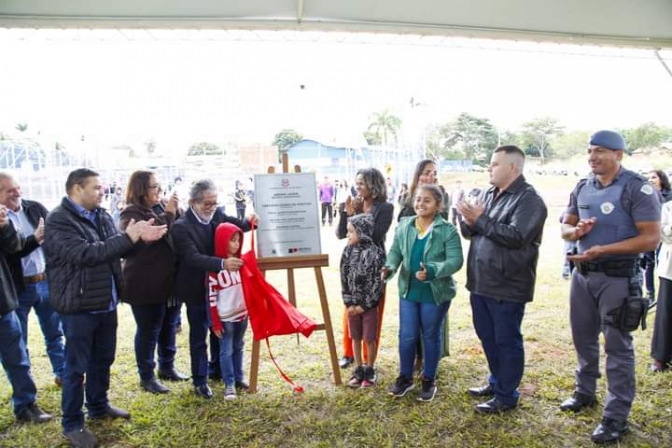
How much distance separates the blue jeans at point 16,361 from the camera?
3135 mm

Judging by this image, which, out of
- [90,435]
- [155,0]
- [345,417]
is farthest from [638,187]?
[155,0]

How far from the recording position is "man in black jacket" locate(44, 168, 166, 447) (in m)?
2.82

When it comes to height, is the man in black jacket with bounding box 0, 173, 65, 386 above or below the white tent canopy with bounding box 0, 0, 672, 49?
below

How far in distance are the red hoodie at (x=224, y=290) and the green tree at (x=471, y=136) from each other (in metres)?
17.8

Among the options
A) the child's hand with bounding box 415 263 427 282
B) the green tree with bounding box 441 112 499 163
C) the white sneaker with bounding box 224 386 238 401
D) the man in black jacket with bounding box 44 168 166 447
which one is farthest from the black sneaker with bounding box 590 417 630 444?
the green tree with bounding box 441 112 499 163

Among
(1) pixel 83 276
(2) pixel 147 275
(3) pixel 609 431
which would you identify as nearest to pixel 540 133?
(3) pixel 609 431

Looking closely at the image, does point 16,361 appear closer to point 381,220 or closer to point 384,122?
point 381,220

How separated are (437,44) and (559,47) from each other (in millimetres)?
1446

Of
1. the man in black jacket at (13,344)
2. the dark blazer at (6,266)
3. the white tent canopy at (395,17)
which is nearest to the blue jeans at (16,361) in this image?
the man in black jacket at (13,344)

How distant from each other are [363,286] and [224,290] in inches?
42.2

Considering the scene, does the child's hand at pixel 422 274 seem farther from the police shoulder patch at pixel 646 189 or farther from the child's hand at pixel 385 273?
the police shoulder patch at pixel 646 189

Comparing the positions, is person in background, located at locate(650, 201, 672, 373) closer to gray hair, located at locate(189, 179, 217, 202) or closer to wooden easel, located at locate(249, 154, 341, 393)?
wooden easel, located at locate(249, 154, 341, 393)

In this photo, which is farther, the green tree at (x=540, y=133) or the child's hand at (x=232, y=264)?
the green tree at (x=540, y=133)

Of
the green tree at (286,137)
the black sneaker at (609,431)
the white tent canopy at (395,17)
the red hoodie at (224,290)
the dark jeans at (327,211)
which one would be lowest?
the black sneaker at (609,431)
